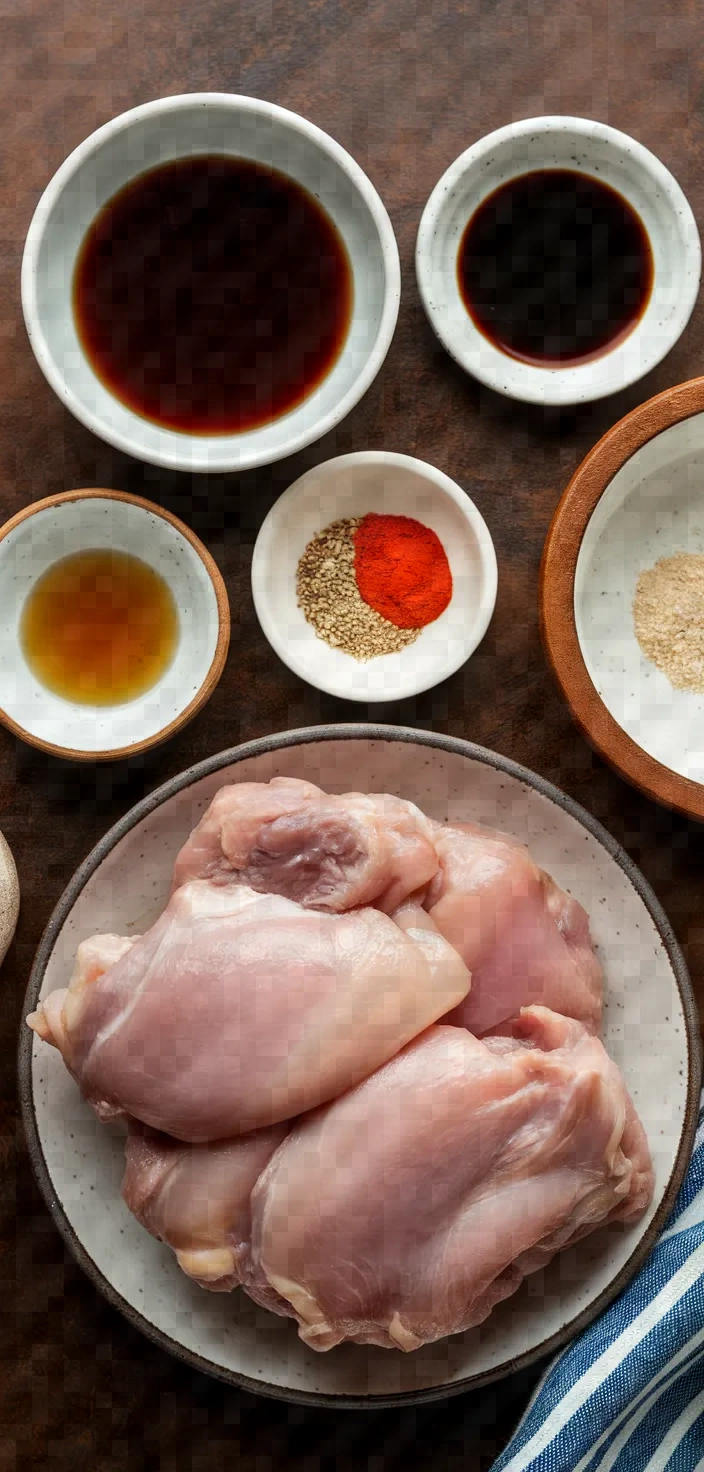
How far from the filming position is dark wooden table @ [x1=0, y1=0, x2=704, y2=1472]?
218cm

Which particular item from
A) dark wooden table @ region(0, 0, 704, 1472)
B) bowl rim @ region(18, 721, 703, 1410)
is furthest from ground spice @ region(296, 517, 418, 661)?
bowl rim @ region(18, 721, 703, 1410)

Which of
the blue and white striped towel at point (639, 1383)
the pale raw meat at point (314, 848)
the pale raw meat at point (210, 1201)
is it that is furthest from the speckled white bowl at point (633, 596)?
the pale raw meat at point (210, 1201)

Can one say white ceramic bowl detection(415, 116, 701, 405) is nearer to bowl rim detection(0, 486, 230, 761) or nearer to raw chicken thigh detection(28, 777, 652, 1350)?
bowl rim detection(0, 486, 230, 761)

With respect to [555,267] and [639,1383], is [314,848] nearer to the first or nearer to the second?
[639,1383]

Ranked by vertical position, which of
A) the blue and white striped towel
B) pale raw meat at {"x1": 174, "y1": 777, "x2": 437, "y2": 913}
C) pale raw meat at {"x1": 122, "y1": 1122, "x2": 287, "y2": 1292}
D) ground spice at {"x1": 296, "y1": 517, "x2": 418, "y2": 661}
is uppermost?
ground spice at {"x1": 296, "y1": 517, "x2": 418, "y2": 661}

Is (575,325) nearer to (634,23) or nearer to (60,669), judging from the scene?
(634,23)

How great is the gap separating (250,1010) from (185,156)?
5.06 ft

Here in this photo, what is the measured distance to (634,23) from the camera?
7.34 ft

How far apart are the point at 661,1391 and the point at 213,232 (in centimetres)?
227

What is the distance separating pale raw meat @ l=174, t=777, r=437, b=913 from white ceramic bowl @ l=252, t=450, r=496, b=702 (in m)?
0.34

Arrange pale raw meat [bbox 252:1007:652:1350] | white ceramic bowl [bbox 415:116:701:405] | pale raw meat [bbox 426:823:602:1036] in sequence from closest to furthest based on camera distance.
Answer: pale raw meat [bbox 252:1007:652:1350], pale raw meat [bbox 426:823:602:1036], white ceramic bowl [bbox 415:116:701:405]

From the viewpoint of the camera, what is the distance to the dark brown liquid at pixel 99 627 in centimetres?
213

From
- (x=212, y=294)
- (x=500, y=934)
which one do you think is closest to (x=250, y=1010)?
(x=500, y=934)

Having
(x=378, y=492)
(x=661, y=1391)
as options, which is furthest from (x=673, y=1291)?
(x=378, y=492)
